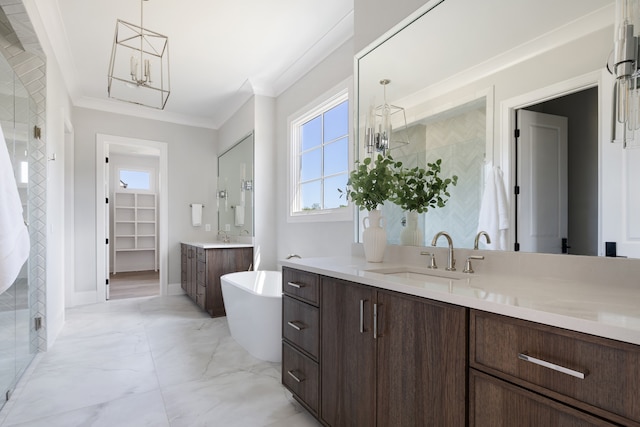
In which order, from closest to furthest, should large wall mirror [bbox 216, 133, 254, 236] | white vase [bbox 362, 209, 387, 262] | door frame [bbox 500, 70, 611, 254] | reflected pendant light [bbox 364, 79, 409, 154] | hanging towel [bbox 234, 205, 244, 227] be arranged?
door frame [bbox 500, 70, 611, 254] → white vase [bbox 362, 209, 387, 262] → reflected pendant light [bbox 364, 79, 409, 154] → large wall mirror [bbox 216, 133, 254, 236] → hanging towel [bbox 234, 205, 244, 227]

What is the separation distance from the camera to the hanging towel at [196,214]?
17.2ft

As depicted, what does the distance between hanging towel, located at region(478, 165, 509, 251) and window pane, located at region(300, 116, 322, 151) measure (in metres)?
2.10

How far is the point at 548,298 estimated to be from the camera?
97 cm

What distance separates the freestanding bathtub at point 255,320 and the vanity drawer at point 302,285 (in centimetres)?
69

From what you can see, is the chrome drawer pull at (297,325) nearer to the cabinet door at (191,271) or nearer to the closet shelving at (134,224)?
the cabinet door at (191,271)

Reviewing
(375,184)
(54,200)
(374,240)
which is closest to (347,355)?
(374,240)

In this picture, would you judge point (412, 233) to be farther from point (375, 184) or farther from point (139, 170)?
point (139, 170)

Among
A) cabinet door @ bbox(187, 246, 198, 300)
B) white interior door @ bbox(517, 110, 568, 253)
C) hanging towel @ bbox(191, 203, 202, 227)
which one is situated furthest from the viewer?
hanging towel @ bbox(191, 203, 202, 227)

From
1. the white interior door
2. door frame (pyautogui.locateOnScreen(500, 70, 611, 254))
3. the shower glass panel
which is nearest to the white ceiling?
the shower glass panel

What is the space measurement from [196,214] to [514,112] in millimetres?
4654

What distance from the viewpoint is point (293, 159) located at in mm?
3846

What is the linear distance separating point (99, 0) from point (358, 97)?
2106mm

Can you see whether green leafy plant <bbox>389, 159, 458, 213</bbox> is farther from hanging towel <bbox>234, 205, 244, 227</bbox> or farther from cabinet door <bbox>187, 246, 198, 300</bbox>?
cabinet door <bbox>187, 246, 198, 300</bbox>

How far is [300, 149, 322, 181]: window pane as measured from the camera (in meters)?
3.48
